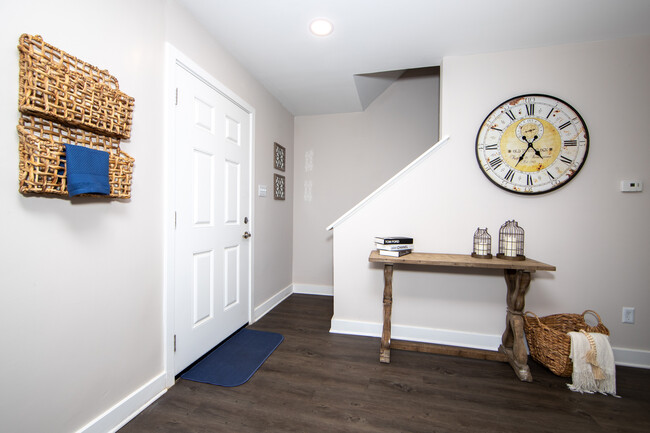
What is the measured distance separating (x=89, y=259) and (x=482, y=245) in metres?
2.47

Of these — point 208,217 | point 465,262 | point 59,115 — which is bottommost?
point 465,262

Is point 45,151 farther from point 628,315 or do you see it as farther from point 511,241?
point 628,315

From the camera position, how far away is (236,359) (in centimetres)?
208

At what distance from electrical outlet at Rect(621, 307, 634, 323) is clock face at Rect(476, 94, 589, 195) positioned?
41.5 inches

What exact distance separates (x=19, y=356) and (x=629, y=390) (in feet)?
10.6

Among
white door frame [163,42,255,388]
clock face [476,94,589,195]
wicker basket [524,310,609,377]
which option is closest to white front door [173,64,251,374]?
white door frame [163,42,255,388]

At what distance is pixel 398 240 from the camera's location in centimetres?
222

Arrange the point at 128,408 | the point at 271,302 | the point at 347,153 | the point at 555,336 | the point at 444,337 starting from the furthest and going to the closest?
the point at 347,153 < the point at 271,302 < the point at 444,337 < the point at 555,336 < the point at 128,408

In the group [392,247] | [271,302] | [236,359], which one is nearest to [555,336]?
[392,247]

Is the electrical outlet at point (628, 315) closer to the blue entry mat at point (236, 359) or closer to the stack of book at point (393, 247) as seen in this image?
the stack of book at point (393, 247)

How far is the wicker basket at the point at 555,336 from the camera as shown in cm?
185

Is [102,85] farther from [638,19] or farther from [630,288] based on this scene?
[630,288]

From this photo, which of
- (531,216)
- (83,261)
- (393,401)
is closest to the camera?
(83,261)

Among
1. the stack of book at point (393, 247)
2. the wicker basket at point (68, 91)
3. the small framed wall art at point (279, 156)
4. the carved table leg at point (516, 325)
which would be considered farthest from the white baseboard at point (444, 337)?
the wicker basket at point (68, 91)
